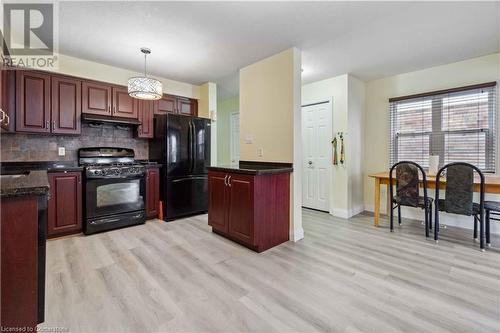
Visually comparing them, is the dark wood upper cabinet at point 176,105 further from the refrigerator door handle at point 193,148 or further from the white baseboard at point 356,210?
the white baseboard at point 356,210

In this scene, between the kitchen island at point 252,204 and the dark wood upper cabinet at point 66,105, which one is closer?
the kitchen island at point 252,204

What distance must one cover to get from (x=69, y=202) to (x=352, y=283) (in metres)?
3.51

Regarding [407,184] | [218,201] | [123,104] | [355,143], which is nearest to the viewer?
[218,201]

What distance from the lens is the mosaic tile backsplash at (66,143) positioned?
124 inches

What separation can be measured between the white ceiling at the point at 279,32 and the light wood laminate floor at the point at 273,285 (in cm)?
248

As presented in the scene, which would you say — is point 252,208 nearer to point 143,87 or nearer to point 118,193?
point 143,87

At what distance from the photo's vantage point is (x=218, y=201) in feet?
10.3

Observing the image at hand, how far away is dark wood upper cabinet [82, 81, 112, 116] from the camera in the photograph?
347 cm

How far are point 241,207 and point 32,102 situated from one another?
10.0ft

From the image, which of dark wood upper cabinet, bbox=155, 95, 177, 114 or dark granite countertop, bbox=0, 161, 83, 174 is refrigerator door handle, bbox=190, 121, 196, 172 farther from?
dark granite countertop, bbox=0, 161, 83, 174

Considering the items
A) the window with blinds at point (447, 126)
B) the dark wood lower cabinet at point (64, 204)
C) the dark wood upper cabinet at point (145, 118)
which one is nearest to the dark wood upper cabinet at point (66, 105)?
the dark wood lower cabinet at point (64, 204)

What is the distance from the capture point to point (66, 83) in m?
3.30

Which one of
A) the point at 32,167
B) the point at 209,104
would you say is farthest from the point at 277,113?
the point at 32,167

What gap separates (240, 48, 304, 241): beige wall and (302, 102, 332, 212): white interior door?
1.55 meters
